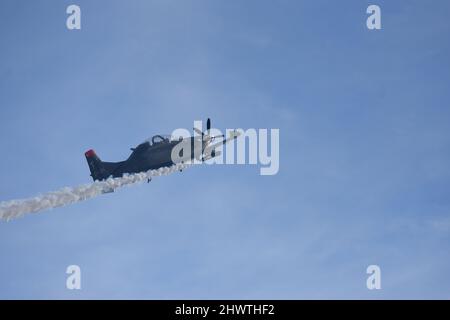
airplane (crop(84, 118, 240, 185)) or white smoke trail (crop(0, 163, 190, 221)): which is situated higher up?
airplane (crop(84, 118, 240, 185))

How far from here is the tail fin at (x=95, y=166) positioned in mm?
60719

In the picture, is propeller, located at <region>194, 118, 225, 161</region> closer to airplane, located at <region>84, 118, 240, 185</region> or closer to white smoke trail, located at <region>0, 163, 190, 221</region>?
airplane, located at <region>84, 118, 240, 185</region>

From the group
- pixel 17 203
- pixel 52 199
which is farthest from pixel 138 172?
pixel 17 203

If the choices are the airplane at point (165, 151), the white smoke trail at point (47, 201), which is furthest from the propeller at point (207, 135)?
the white smoke trail at point (47, 201)

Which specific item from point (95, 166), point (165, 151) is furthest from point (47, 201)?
point (95, 166)

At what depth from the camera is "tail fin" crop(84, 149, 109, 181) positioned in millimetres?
60719

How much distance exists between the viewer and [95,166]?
6131 centimetres

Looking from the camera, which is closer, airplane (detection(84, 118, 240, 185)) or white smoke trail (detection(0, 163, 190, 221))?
white smoke trail (detection(0, 163, 190, 221))

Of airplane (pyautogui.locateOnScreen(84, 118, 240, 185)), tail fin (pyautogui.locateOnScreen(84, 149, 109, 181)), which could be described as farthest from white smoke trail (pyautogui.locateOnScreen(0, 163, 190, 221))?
tail fin (pyautogui.locateOnScreen(84, 149, 109, 181))
